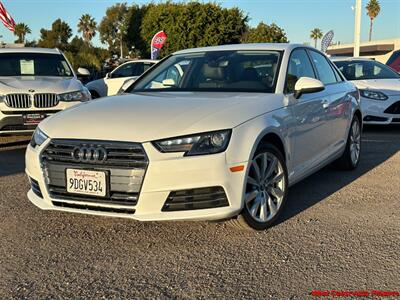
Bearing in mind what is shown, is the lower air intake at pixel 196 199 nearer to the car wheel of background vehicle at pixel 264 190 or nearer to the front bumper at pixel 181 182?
the front bumper at pixel 181 182

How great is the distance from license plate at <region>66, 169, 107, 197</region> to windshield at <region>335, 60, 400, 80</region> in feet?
26.1

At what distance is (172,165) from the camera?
3588 millimetres

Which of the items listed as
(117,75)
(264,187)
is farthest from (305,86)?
(117,75)

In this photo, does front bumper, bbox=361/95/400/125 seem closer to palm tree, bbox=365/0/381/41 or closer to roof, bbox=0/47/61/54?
roof, bbox=0/47/61/54

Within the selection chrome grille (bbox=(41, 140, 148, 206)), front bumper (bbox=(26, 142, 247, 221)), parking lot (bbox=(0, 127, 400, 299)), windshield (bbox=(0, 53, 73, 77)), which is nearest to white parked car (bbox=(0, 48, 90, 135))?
windshield (bbox=(0, 53, 73, 77))

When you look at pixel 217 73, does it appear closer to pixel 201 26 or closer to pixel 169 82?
pixel 169 82

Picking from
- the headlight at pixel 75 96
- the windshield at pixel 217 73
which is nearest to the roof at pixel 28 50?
the headlight at pixel 75 96

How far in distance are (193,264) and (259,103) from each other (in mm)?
1448

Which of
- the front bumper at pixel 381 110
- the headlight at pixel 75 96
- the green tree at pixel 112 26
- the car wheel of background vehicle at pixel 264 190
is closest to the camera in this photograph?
the car wheel of background vehicle at pixel 264 190

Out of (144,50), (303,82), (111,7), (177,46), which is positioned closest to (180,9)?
(177,46)

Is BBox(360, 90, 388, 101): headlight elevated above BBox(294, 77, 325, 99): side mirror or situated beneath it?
situated beneath

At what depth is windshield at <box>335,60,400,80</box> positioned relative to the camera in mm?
10500

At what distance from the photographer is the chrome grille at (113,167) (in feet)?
11.9

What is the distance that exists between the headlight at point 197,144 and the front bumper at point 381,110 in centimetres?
674
